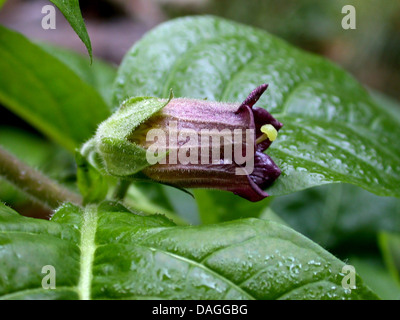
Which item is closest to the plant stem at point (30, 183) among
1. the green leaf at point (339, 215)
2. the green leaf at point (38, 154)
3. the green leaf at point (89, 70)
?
the green leaf at point (38, 154)

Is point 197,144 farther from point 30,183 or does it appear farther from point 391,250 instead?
point 391,250

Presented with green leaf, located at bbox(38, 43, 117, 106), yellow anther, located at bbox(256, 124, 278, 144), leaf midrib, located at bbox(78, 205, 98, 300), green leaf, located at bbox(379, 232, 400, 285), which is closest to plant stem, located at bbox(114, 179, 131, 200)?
leaf midrib, located at bbox(78, 205, 98, 300)

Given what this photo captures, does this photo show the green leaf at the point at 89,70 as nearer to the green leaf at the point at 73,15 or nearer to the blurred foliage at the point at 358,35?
the green leaf at the point at 73,15

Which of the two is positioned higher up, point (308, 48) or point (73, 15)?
point (73, 15)

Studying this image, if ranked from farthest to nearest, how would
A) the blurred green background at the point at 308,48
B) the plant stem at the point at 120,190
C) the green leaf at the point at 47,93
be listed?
the blurred green background at the point at 308,48 < the green leaf at the point at 47,93 < the plant stem at the point at 120,190

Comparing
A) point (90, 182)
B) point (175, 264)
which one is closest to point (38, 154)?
point (90, 182)

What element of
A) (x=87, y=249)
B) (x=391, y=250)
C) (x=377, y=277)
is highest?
(x=87, y=249)

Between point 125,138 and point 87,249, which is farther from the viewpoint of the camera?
point 125,138
